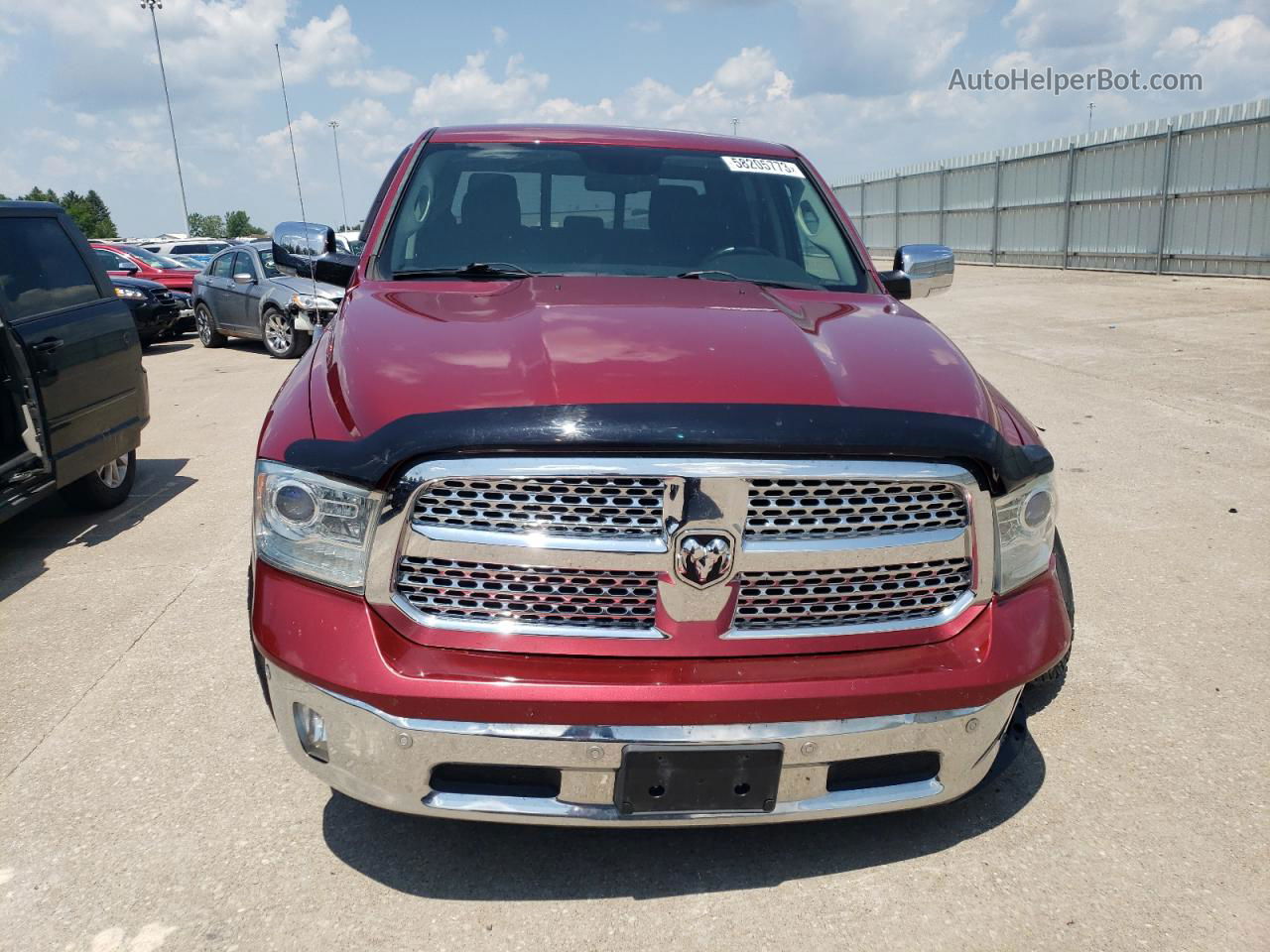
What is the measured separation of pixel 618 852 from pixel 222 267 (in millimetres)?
14075

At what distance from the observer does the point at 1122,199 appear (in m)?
22.0

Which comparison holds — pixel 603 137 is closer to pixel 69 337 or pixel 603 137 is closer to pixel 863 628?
pixel 863 628

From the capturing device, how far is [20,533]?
556cm

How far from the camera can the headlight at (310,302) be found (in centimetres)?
1240

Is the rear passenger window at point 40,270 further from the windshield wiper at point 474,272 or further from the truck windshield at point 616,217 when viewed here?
the windshield wiper at point 474,272

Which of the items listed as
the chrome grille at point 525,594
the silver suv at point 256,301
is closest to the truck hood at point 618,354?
the chrome grille at point 525,594

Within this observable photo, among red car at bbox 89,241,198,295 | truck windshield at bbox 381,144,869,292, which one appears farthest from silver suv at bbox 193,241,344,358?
truck windshield at bbox 381,144,869,292

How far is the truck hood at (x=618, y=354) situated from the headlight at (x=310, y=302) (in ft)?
32.5

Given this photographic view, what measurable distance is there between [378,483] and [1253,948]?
83.8 inches

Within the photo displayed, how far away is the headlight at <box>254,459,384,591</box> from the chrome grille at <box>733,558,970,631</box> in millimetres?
803

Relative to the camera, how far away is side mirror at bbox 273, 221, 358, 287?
3.85m

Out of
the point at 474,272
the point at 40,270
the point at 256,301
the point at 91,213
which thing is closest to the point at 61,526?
the point at 40,270

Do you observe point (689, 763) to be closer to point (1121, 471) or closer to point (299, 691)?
point (299, 691)

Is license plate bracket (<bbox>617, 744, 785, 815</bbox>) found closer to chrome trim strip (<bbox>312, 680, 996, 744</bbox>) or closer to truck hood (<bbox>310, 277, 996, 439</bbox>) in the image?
chrome trim strip (<bbox>312, 680, 996, 744</bbox>)
